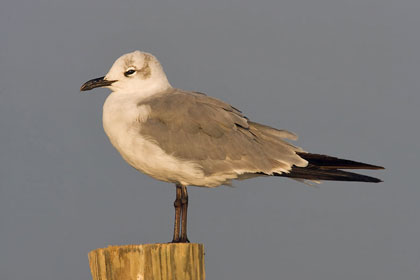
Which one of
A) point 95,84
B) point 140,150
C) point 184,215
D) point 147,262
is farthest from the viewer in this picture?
point 95,84

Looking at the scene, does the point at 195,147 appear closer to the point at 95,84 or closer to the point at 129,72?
the point at 129,72

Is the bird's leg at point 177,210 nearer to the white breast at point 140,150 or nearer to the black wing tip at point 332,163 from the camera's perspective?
the white breast at point 140,150

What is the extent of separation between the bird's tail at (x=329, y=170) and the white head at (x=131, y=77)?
6.81 ft

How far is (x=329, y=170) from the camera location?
8.90 meters

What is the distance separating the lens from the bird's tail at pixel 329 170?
28.5 feet

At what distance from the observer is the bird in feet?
28.4

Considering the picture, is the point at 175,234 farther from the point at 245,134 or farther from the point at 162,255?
the point at 162,255

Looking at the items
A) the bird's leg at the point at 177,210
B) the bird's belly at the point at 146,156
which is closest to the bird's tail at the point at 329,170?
the bird's belly at the point at 146,156

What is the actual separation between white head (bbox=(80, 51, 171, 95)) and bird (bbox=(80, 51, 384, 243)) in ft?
0.58

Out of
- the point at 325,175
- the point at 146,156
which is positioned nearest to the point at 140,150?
the point at 146,156

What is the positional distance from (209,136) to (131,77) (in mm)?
1381

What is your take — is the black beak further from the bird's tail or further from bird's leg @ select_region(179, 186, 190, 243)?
the bird's tail

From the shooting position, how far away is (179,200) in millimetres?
9109

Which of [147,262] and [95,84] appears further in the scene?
[95,84]
